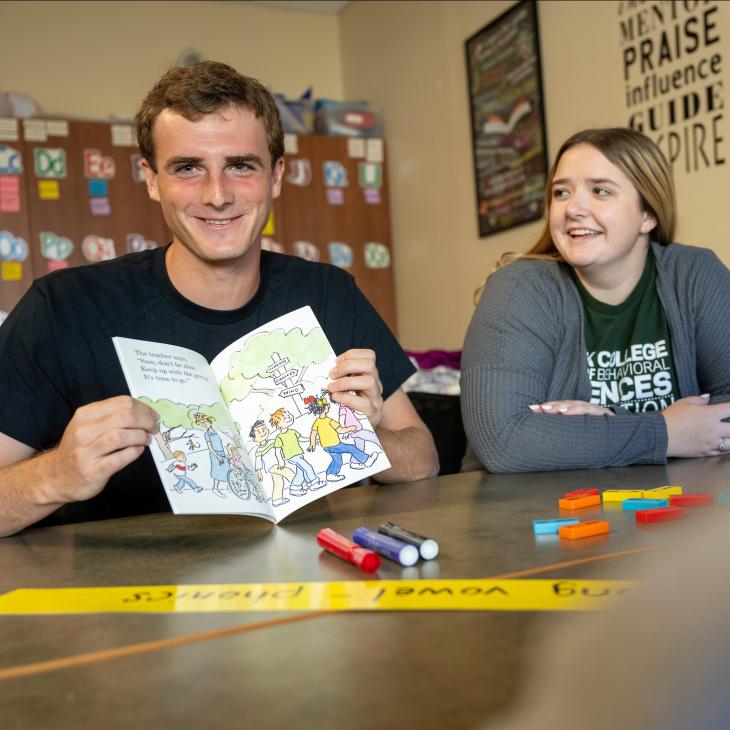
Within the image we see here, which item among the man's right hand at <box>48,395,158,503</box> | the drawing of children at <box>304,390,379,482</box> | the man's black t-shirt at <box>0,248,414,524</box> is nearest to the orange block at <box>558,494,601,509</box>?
the drawing of children at <box>304,390,379,482</box>

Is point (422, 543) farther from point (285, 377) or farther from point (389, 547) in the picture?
point (285, 377)

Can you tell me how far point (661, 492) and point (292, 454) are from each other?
44 centimetres

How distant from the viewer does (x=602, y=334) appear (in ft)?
5.95

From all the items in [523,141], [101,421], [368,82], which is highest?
[368,82]

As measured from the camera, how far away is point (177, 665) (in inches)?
21.8

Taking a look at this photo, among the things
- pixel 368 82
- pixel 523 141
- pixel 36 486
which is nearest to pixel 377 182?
pixel 368 82

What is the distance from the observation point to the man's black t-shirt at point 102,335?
4.41ft

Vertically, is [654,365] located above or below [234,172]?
below

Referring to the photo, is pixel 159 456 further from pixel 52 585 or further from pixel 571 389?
pixel 571 389

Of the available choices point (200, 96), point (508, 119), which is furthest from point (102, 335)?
point (508, 119)

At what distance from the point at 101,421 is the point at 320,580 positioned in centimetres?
37

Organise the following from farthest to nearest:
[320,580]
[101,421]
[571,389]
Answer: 1. [571,389]
2. [101,421]
3. [320,580]

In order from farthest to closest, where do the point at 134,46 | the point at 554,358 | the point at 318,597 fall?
the point at 134,46 → the point at 554,358 → the point at 318,597

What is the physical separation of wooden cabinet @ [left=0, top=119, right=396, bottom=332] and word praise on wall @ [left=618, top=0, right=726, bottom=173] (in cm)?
209
